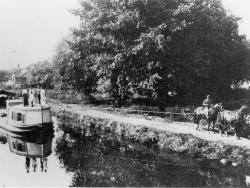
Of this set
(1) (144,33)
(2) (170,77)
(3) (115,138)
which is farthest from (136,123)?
(1) (144,33)

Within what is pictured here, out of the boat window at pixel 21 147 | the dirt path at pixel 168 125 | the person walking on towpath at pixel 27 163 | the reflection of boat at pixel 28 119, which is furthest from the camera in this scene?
the reflection of boat at pixel 28 119

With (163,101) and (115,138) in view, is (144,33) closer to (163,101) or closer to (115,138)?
(163,101)

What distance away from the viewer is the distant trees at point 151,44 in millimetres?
30234

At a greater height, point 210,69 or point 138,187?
point 210,69

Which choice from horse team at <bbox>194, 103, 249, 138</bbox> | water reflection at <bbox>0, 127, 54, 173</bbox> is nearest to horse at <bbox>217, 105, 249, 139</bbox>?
horse team at <bbox>194, 103, 249, 138</bbox>

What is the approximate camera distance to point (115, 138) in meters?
26.5

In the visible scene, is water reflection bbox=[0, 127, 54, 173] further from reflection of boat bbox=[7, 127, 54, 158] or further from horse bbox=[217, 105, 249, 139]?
horse bbox=[217, 105, 249, 139]

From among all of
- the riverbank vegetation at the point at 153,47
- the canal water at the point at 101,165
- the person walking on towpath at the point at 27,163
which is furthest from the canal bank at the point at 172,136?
the person walking on towpath at the point at 27,163

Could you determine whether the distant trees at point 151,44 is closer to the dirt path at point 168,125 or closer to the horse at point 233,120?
the dirt path at point 168,125

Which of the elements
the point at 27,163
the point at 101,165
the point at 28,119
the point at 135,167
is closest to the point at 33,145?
the point at 28,119

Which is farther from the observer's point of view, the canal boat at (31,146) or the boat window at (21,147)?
the boat window at (21,147)

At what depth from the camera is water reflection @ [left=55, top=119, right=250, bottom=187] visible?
55.2 feet

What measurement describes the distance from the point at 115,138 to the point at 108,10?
13017mm

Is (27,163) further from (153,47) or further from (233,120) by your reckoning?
(153,47)
